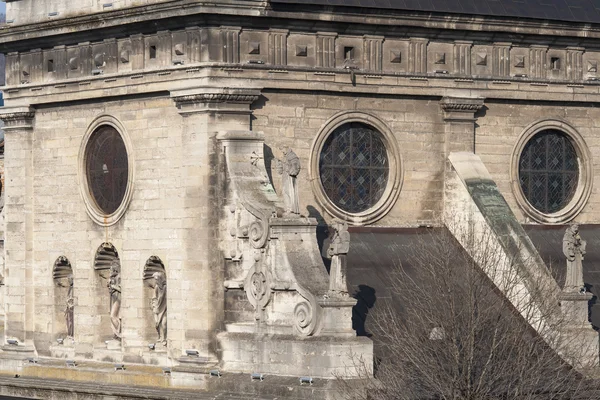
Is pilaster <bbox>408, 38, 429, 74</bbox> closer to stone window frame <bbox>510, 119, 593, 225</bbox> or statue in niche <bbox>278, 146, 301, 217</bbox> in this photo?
stone window frame <bbox>510, 119, 593, 225</bbox>

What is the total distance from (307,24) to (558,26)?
7629mm

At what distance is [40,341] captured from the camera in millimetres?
63875

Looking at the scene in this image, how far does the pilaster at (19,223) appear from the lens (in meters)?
64.0

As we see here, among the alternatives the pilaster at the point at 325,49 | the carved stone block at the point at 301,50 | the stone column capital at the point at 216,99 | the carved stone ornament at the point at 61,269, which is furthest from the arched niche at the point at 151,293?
the pilaster at the point at 325,49

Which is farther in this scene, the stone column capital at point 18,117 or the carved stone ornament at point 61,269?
the stone column capital at point 18,117

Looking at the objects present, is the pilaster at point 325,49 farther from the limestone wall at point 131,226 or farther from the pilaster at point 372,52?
the limestone wall at point 131,226

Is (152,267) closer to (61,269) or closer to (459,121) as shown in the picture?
(61,269)

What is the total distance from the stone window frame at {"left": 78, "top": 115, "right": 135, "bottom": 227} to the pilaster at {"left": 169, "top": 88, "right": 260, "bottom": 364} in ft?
8.30

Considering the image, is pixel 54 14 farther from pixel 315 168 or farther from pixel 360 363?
pixel 360 363

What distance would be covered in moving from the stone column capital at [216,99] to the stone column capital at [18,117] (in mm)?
7001

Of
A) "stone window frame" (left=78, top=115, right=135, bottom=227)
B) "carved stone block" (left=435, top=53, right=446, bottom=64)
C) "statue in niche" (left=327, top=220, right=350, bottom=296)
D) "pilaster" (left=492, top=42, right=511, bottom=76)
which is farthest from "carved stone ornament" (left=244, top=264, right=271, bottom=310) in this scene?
"pilaster" (left=492, top=42, right=511, bottom=76)

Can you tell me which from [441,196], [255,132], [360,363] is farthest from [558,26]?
[360,363]

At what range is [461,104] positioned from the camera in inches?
2420

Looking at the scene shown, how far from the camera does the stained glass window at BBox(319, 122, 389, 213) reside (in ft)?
197
